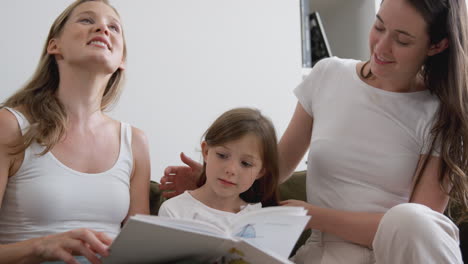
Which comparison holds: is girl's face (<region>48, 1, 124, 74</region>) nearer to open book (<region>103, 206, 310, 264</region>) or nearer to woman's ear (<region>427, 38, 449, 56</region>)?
open book (<region>103, 206, 310, 264</region>)

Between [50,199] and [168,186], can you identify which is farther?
[168,186]

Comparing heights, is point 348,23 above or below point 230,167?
above

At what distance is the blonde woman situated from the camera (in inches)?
45.6

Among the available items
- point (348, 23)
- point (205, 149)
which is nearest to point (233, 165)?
point (205, 149)

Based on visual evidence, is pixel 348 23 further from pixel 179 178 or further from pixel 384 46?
pixel 179 178

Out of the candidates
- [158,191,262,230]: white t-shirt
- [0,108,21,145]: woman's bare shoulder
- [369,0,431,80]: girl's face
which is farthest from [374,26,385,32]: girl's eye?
[0,108,21,145]: woman's bare shoulder

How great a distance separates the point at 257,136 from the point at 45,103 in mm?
551

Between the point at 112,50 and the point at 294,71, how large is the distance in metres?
1.00

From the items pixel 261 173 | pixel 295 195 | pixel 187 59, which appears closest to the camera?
pixel 261 173

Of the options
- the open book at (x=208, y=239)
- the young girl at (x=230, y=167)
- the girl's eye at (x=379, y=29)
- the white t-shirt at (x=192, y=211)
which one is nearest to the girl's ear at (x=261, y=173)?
the young girl at (x=230, y=167)

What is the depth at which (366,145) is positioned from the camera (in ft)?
4.33

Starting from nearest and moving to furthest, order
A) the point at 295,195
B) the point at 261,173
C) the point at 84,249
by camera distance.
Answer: the point at 84,249 → the point at 261,173 → the point at 295,195

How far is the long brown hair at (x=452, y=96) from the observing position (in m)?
1.24

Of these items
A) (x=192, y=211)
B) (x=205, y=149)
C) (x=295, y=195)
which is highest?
(x=205, y=149)
